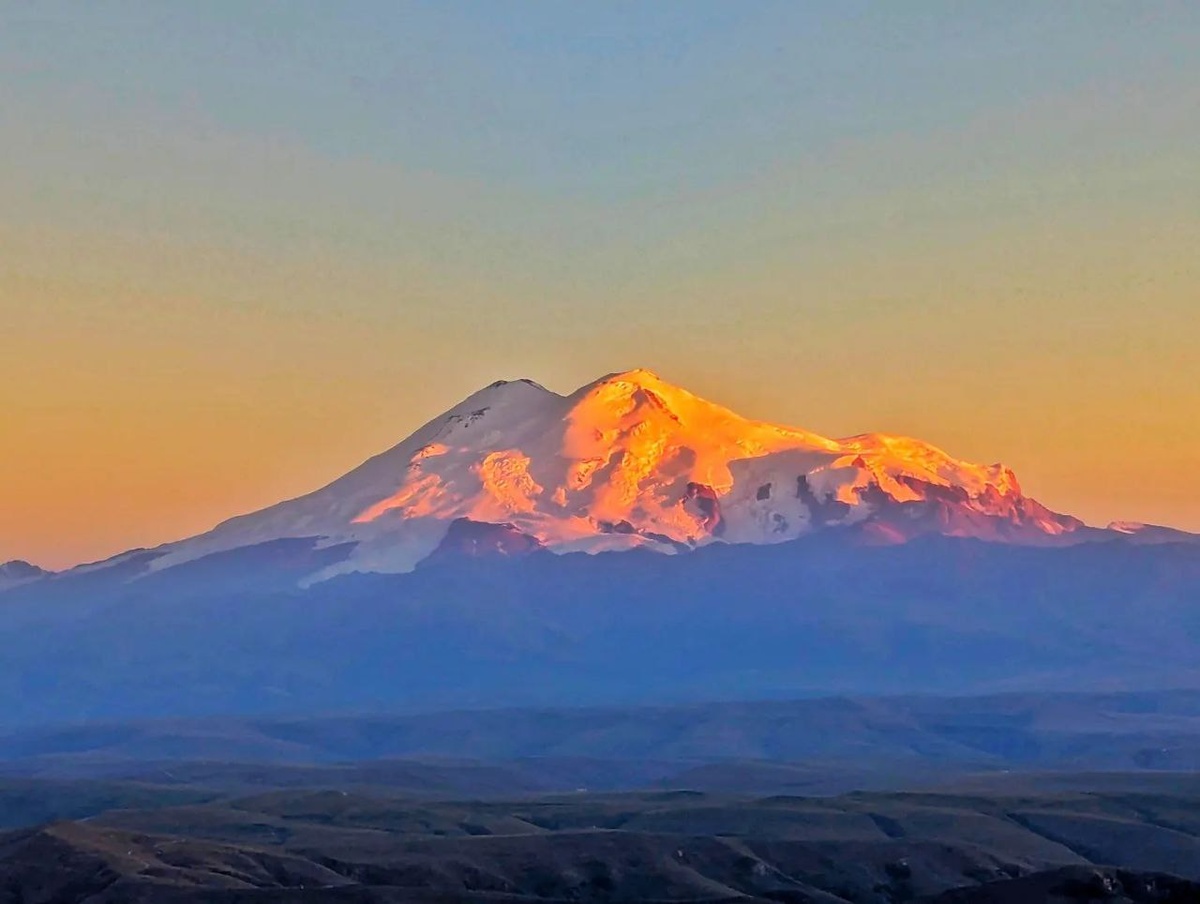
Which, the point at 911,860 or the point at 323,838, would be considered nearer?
the point at 911,860

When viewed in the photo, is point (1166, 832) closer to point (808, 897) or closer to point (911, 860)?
point (911, 860)

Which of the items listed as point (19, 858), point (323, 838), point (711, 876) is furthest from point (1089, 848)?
point (19, 858)

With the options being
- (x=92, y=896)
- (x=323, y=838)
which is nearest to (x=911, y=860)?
(x=323, y=838)

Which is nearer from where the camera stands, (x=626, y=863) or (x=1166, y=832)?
(x=626, y=863)

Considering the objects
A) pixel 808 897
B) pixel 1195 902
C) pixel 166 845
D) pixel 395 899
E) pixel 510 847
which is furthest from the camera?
pixel 510 847

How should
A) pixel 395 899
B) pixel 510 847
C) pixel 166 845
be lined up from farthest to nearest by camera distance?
pixel 510 847 < pixel 166 845 < pixel 395 899

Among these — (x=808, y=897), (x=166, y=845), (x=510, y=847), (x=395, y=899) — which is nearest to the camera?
(x=395, y=899)

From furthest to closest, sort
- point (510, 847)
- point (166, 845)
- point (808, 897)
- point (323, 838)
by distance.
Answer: point (323, 838) < point (510, 847) < point (166, 845) < point (808, 897)

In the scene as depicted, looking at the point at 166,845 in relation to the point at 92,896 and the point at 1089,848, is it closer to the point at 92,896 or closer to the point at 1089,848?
the point at 92,896
